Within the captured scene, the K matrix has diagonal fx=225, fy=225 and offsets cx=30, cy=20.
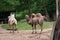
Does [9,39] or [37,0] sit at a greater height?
[37,0]

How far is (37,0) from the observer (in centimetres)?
3275

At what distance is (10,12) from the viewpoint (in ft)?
123

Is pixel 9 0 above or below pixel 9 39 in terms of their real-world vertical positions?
above

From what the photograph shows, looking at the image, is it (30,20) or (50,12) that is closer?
(30,20)

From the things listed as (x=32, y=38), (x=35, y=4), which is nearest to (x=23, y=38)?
(x=32, y=38)

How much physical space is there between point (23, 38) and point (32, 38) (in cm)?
50

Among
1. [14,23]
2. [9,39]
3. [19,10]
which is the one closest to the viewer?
[9,39]

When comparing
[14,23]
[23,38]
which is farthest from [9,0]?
[23,38]

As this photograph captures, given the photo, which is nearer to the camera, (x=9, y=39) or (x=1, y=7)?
(x=9, y=39)

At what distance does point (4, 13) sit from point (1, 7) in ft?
14.4

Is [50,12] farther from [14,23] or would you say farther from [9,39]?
[9,39]

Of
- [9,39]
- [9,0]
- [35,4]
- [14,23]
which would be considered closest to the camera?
[9,39]

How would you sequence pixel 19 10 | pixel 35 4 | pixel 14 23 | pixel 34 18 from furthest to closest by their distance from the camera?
pixel 19 10, pixel 35 4, pixel 14 23, pixel 34 18

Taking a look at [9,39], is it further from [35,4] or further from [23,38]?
[35,4]
